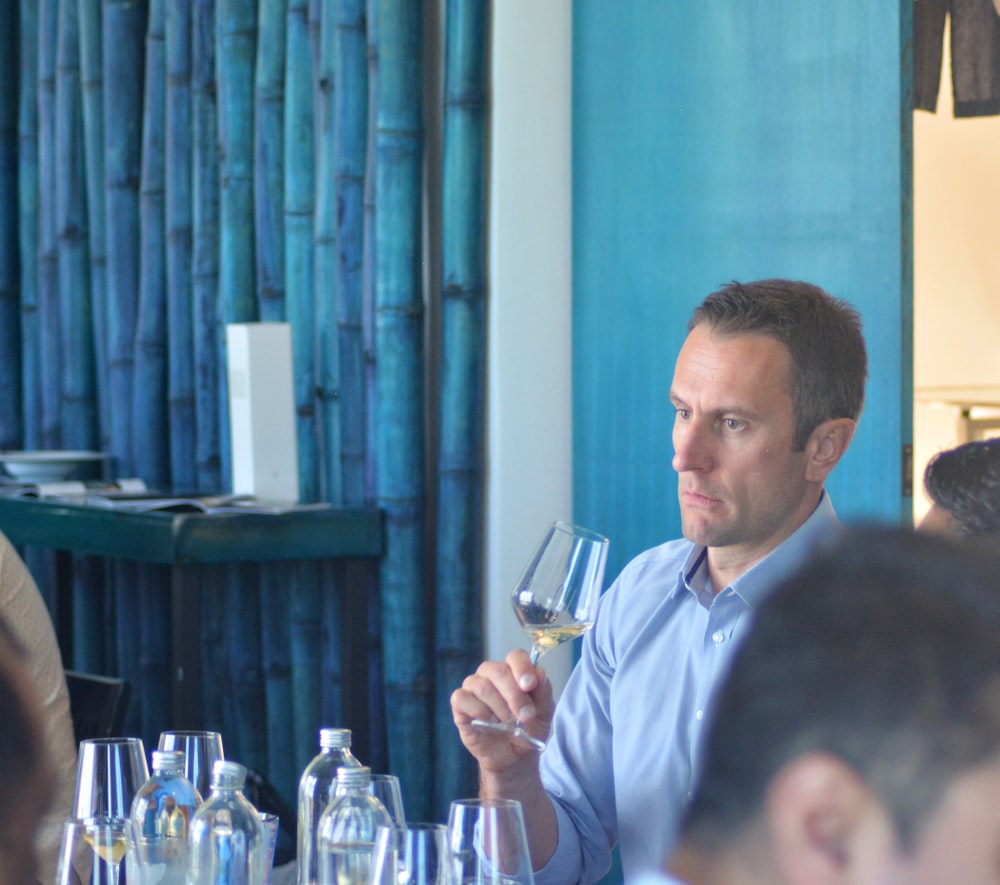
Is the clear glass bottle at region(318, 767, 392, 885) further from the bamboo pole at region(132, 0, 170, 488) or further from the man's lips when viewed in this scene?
the bamboo pole at region(132, 0, 170, 488)

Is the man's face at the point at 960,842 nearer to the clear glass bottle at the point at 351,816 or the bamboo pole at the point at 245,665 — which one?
the clear glass bottle at the point at 351,816

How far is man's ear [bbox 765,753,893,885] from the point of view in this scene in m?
0.33

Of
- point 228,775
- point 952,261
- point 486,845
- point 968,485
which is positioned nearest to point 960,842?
point 486,845

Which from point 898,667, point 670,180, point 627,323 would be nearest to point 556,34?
point 670,180

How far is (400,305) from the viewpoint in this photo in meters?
3.10

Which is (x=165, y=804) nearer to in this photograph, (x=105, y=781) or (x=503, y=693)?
(x=105, y=781)

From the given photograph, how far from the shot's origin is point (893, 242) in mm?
2447

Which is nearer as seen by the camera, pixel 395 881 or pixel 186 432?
pixel 395 881

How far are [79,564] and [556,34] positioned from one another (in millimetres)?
1997

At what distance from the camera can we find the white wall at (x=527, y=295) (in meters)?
3.01

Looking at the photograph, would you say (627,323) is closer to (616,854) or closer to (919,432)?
(616,854)

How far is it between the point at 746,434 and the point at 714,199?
113cm

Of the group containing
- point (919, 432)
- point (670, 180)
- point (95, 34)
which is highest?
point (95, 34)

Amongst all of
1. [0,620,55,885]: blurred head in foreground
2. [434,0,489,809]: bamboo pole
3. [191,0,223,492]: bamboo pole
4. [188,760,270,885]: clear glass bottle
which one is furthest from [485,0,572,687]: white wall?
[0,620,55,885]: blurred head in foreground
